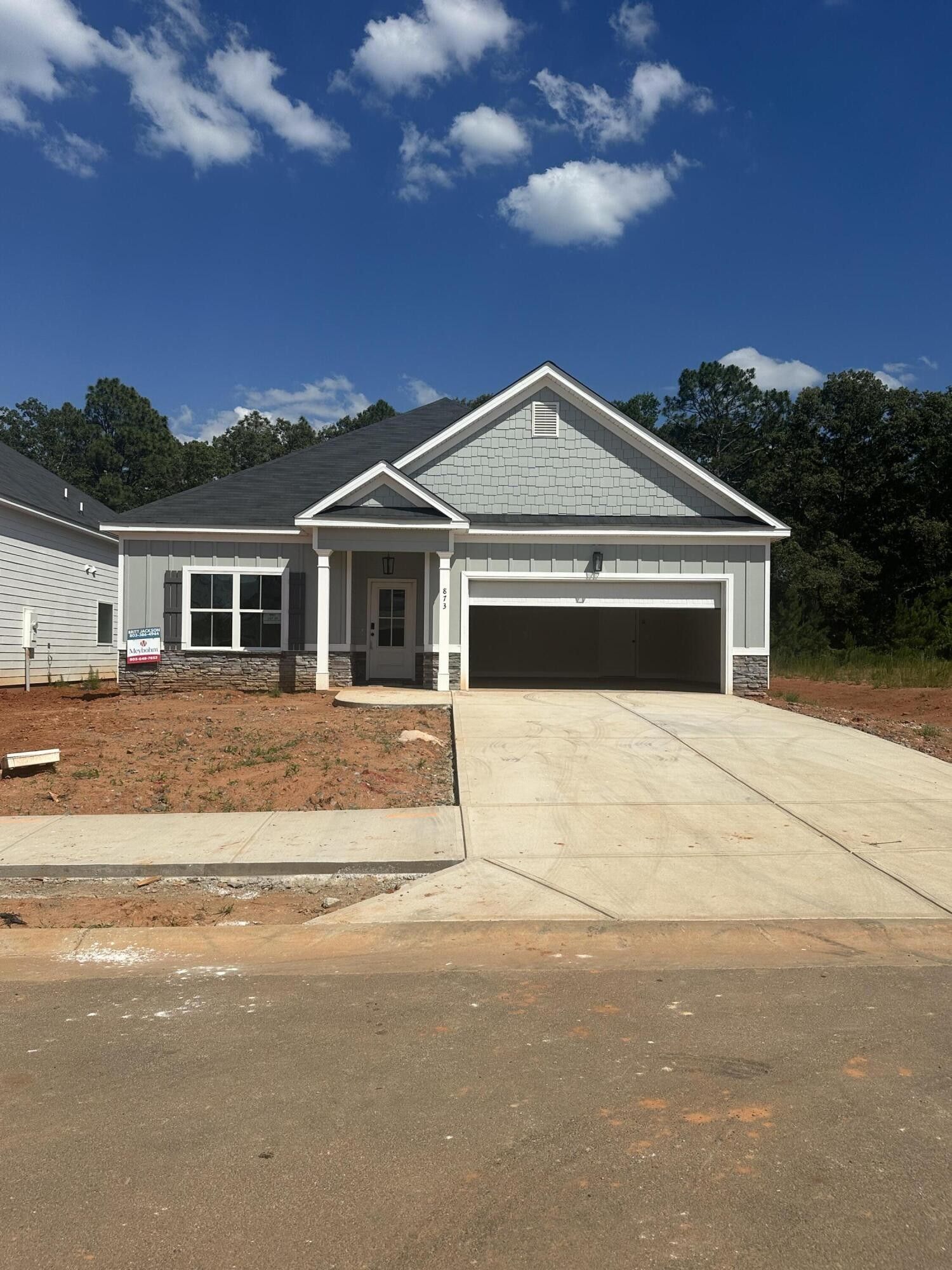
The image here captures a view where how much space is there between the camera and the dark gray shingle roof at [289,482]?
19.0 metres

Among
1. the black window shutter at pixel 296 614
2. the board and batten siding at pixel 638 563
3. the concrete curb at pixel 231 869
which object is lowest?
the concrete curb at pixel 231 869

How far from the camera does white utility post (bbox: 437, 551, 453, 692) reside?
18062 mm

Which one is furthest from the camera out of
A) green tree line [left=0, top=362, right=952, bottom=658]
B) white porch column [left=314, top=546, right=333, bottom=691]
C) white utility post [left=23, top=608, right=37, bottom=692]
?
green tree line [left=0, top=362, right=952, bottom=658]

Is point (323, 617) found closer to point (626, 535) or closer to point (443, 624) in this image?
point (443, 624)

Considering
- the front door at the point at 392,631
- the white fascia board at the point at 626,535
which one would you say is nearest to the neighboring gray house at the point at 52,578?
the front door at the point at 392,631

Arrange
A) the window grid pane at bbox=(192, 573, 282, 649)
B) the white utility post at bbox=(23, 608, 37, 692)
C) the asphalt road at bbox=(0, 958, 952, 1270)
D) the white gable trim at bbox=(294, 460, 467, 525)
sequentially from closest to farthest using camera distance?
the asphalt road at bbox=(0, 958, 952, 1270)
the white gable trim at bbox=(294, 460, 467, 525)
the window grid pane at bbox=(192, 573, 282, 649)
the white utility post at bbox=(23, 608, 37, 692)

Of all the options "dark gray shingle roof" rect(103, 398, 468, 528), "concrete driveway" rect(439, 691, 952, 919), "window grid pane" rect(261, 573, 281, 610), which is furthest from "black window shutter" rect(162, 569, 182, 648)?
"concrete driveway" rect(439, 691, 952, 919)

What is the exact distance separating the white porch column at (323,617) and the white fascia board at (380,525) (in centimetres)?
51

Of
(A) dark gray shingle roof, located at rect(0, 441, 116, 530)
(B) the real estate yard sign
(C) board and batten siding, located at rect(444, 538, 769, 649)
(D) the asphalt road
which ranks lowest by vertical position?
(D) the asphalt road

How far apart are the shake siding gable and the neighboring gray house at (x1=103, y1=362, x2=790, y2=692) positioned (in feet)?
0.09

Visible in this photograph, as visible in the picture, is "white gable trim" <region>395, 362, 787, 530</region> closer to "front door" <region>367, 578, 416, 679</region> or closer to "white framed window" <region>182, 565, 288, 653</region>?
"front door" <region>367, 578, 416, 679</region>

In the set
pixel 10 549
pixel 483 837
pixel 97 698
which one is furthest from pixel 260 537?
pixel 483 837

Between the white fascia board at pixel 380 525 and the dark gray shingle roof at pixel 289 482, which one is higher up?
the dark gray shingle roof at pixel 289 482

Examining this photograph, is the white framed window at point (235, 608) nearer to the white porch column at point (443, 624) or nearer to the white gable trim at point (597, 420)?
the white porch column at point (443, 624)
